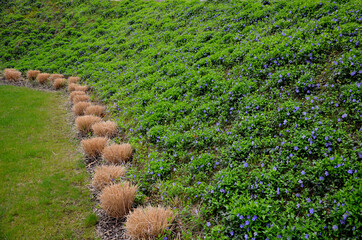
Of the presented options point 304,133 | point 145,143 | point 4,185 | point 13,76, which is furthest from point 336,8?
point 13,76

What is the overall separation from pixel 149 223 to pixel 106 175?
1935mm

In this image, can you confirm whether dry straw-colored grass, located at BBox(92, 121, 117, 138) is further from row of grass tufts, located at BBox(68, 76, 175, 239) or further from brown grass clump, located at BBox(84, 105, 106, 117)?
brown grass clump, located at BBox(84, 105, 106, 117)

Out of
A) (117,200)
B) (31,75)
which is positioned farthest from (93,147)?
(31,75)

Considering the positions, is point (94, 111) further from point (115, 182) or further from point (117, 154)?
point (115, 182)

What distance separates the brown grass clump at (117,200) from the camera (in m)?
4.12

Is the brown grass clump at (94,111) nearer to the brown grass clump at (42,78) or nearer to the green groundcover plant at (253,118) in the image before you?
the green groundcover plant at (253,118)

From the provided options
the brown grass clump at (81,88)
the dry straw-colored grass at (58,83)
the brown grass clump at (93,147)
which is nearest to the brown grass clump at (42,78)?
the dry straw-colored grass at (58,83)

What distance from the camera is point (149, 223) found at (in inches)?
139

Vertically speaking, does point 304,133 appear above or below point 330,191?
above

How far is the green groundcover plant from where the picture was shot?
3.04m

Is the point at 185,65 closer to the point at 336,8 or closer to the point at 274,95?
the point at 274,95

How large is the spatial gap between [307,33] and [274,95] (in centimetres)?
230

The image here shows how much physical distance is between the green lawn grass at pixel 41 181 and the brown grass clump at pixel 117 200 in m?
0.46

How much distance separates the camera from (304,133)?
12.2 ft
